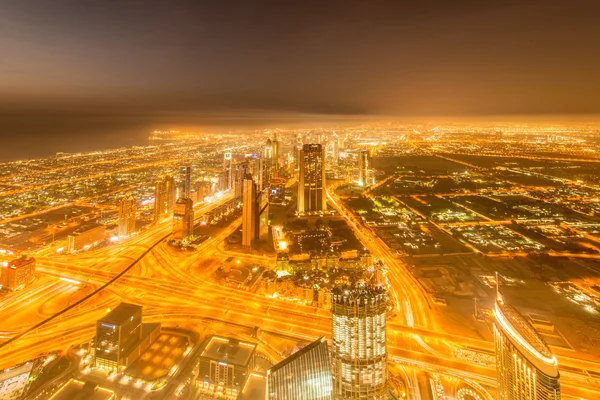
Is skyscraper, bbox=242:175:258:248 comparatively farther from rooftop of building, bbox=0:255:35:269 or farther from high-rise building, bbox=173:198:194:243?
rooftop of building, bbox=0:255:35:269

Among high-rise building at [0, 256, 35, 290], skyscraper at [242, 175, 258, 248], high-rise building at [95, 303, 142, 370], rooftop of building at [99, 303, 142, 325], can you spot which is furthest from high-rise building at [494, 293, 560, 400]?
high-rise building at [0, 256, 35, 290]

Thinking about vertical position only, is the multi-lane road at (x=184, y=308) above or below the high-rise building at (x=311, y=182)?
below

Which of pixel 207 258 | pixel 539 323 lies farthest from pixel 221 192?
pixel 539 323

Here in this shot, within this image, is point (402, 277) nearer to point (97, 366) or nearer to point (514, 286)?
point (514, 286)

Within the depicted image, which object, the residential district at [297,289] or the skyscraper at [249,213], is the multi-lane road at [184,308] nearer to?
the residential district at [297,289]

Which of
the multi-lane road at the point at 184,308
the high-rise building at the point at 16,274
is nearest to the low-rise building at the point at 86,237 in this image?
the multi-lane road at the point at 184,308
